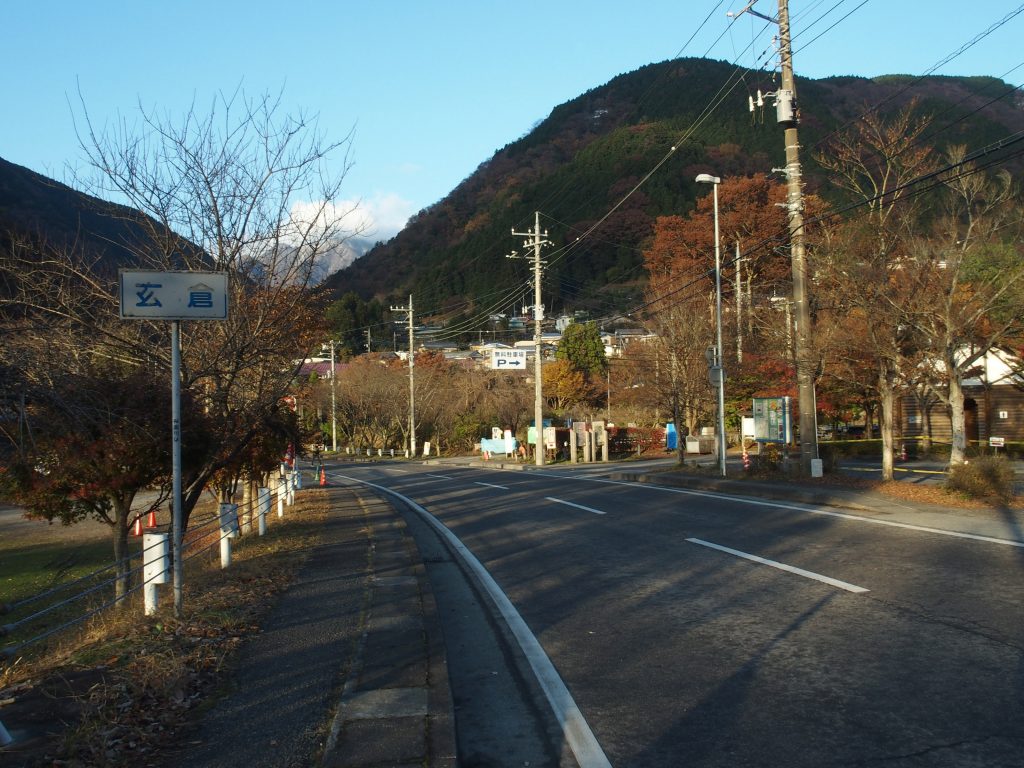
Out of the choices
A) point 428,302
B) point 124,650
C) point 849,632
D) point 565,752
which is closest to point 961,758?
point 565,752

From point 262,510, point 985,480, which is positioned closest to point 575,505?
point 262,510

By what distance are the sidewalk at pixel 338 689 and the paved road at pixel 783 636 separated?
0.70 metres

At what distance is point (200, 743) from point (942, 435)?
126 feet

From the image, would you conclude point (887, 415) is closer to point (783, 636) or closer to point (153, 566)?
point (783, 636)

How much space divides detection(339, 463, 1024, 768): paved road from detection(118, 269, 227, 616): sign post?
11.6 feet

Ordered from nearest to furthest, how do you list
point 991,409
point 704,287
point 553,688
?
1. point 553,688
2. point 991,409
3. point 704,287

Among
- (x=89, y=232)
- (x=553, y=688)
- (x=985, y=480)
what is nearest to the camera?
(x=553, y=688)

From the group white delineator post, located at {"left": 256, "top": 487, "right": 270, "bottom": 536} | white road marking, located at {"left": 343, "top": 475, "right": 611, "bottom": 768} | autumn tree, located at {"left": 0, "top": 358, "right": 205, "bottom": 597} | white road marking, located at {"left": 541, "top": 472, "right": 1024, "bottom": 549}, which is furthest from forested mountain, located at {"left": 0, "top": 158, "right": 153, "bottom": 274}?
white road marking, located at {"left": 541, "top": 472, "right": 1024, "bottom": 549}

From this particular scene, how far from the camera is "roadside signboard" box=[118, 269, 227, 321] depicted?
755 centimetres

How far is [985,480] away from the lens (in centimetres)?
1489

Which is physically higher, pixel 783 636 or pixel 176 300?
pixel 176 300

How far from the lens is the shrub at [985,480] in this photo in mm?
14820

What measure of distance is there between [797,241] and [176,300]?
15846 mm

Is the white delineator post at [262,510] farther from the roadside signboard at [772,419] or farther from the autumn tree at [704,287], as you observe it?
the autumn tree at [704,287]
